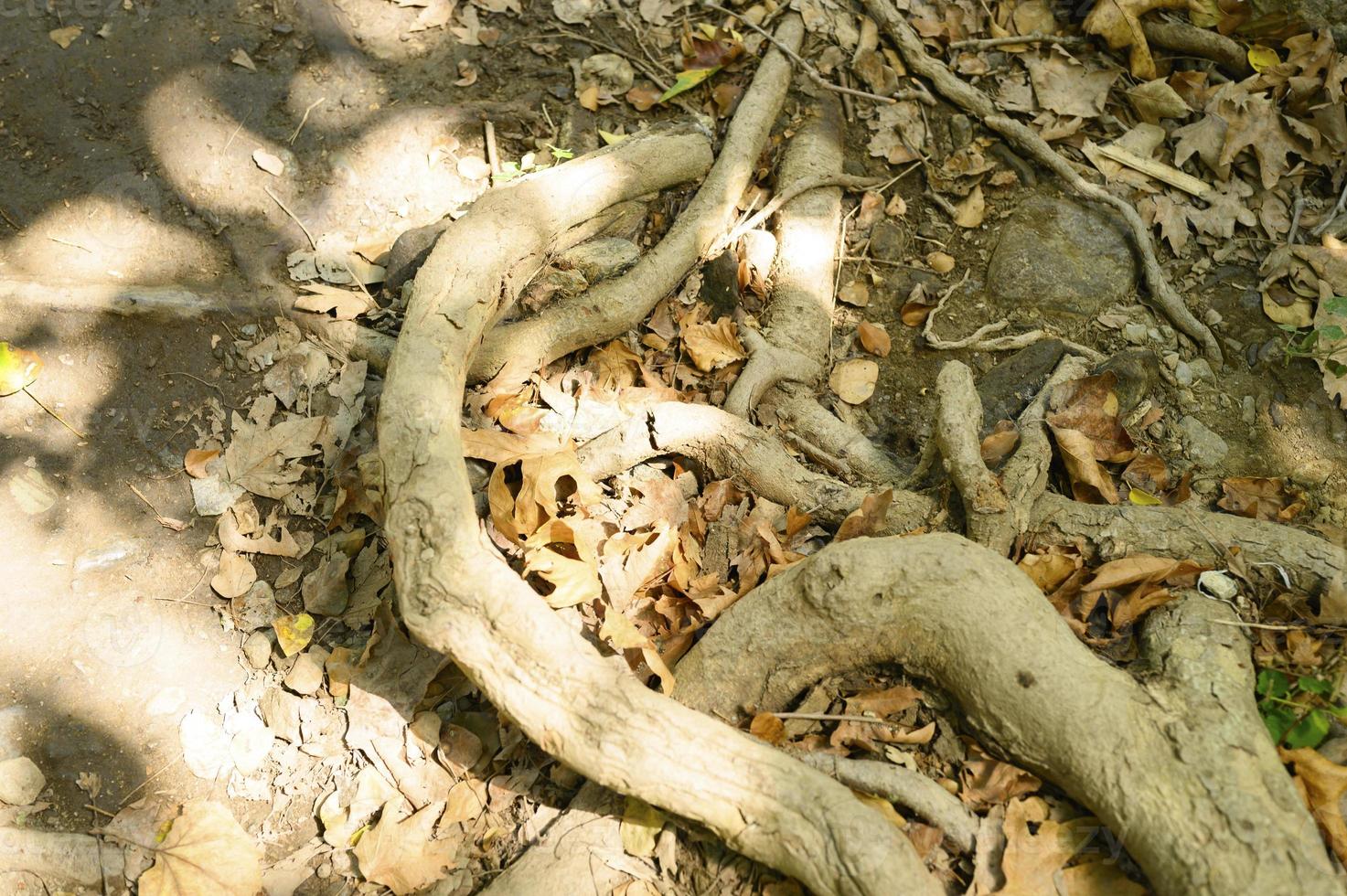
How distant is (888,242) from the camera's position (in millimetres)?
3961

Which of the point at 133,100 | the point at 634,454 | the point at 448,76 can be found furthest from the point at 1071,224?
the point at 133,100

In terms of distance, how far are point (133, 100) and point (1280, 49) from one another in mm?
5269

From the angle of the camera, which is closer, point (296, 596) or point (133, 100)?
point (296, 596)

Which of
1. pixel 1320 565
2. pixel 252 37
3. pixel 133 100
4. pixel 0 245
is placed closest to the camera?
pixel 1320 565

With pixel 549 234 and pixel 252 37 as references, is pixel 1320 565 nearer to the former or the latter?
pixel 549 234

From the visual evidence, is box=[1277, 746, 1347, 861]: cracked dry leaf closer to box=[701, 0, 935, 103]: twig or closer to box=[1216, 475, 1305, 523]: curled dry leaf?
box=[1216, 475, 1305, 523]: curled dry leaf

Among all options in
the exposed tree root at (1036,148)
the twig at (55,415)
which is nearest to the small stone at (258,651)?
the twig at (55,415)

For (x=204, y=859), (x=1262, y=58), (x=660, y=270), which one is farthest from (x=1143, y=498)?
(x=204, y=859)

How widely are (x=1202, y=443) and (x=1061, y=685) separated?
1566 millimetres

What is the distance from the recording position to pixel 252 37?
13.0 ft

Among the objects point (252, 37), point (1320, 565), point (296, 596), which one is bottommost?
point (296, 596)

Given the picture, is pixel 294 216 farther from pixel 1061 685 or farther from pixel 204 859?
pixel 1061 685

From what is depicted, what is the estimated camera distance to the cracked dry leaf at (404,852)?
2.52m

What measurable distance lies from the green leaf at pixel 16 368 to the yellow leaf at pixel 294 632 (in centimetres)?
132
